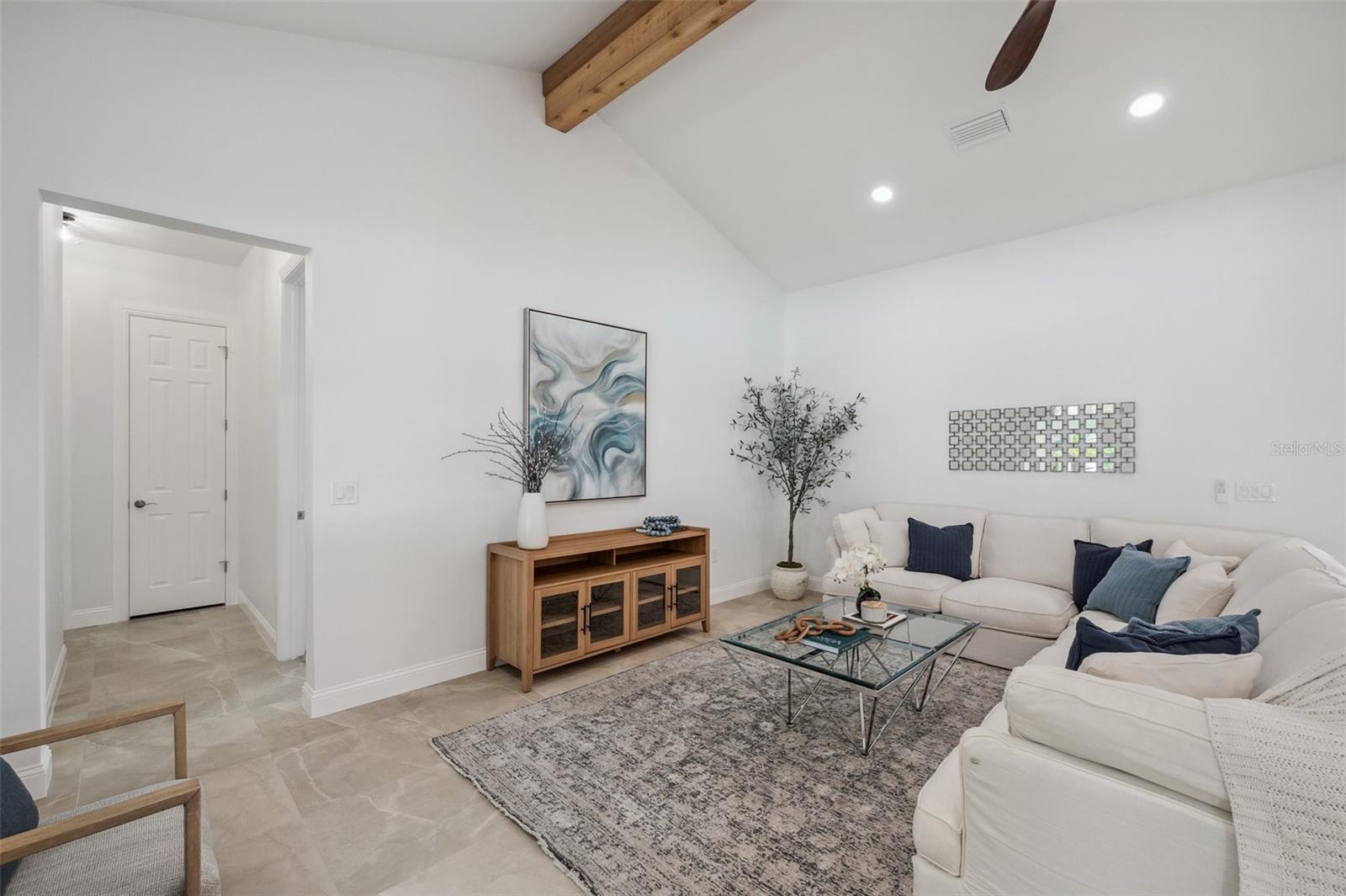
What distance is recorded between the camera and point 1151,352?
3713 millimetres

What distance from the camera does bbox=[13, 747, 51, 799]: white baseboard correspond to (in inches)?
85.7

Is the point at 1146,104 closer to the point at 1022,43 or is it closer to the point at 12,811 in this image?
the point at 1022,43

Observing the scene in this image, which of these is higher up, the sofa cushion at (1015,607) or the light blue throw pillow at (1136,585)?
the light blue throw pillow at (1136,585)

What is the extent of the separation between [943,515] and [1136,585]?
1489mm

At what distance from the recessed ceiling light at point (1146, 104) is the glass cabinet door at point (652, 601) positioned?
367 cm

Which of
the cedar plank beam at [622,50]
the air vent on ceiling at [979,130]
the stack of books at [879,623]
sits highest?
the cedar plank beam at [622,50]

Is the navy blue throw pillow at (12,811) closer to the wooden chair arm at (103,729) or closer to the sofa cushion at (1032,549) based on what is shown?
the wooden chair arm at (103,729)

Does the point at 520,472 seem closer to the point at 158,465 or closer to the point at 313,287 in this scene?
the point at 313,287

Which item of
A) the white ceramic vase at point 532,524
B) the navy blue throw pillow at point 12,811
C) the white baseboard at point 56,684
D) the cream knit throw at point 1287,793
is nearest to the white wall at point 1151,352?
the white ceramic vase at point 532,524

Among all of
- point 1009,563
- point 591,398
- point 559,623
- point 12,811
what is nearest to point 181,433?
point 591,398

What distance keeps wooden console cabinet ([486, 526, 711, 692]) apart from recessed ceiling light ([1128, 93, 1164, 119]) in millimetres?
3480

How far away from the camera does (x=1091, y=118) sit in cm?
316

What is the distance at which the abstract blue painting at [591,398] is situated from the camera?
3707 mm

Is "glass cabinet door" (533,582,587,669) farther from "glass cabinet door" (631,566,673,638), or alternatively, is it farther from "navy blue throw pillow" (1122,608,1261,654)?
"navy blue throw pillow" (1122,608,1261,654)
